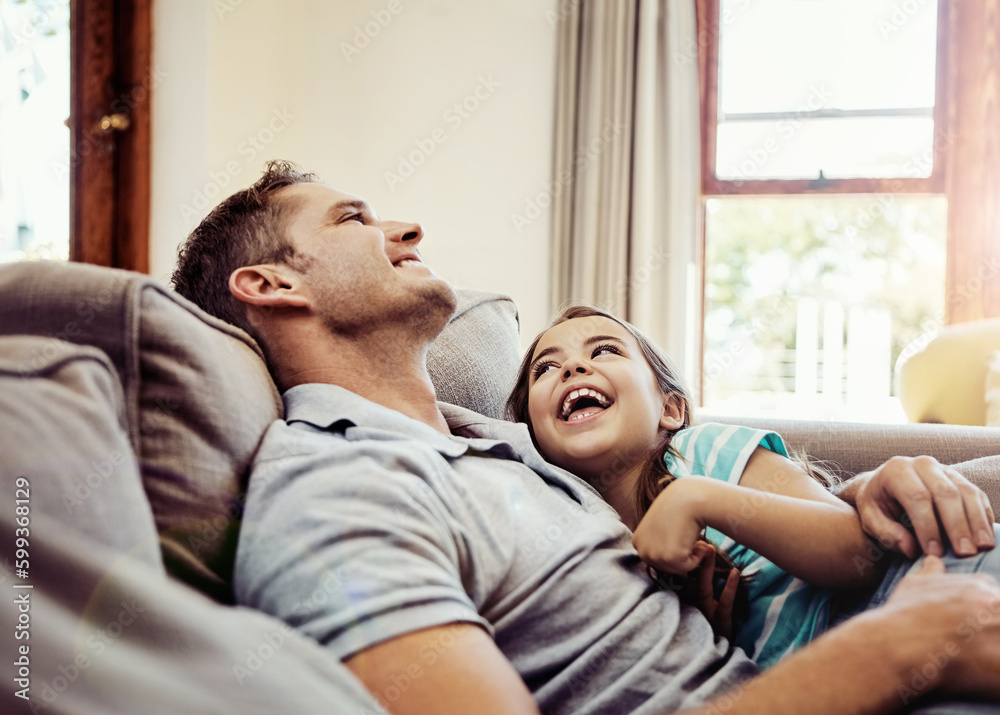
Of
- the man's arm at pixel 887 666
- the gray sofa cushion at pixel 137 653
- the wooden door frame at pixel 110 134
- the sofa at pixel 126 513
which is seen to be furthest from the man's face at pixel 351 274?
the wooden door frame at pixel 110 134

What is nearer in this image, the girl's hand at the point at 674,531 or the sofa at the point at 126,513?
the sofa at the point at 126,513

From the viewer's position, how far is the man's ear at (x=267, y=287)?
1.12 m

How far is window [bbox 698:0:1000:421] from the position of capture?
127 inches

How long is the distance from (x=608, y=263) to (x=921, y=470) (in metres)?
2.47

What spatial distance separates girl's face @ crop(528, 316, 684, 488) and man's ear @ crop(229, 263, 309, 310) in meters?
0.39

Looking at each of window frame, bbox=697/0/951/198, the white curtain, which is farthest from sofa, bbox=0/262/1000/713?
window frame, bbox=697/0/951/198

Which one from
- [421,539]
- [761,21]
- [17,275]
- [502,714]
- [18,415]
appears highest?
[761,21]

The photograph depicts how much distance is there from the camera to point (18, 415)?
24.1 inches

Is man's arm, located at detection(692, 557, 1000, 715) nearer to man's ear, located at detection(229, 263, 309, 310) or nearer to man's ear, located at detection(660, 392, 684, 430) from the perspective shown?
man's ear, located at detection(660, 392, 684, 430)

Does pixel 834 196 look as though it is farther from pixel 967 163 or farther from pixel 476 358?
pixel 476 358

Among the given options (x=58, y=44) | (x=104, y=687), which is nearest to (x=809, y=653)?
(x=104, y=687)

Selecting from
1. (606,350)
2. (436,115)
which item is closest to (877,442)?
(606,350)

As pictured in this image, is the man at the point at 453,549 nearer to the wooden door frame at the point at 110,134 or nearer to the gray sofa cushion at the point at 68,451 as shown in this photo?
the gray sofa cushion at the point at 68,451

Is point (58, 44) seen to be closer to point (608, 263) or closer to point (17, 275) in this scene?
point (608, 263)
